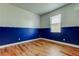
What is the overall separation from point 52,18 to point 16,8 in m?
A: 0.59

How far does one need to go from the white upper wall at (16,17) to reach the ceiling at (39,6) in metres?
0.06

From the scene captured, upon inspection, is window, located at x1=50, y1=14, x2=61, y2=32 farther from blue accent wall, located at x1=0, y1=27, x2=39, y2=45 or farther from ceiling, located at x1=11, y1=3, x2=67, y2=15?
blue accent wall, located at x1=0, y1=27, x2=39, y2=45

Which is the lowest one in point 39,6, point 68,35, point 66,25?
point 68,35

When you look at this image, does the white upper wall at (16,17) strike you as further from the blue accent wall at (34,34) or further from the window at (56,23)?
the window at (56,23)

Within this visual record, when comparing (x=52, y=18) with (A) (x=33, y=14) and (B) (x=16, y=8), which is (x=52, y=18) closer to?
(A) (x=33, y=14)

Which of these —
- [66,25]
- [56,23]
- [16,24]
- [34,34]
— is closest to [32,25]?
[34,34]

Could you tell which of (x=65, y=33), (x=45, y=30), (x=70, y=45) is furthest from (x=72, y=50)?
(x=45, y=30)

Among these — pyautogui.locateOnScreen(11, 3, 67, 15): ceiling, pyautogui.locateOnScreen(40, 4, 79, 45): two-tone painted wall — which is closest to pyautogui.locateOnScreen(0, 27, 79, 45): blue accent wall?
pyautogui.locateOnScreen(40, 4, 79, 45): two-tone painted wall

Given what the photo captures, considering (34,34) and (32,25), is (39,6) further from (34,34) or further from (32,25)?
(34,34)

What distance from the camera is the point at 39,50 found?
1468mm

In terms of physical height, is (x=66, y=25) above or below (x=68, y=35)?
above

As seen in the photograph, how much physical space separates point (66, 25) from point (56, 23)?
16 cm

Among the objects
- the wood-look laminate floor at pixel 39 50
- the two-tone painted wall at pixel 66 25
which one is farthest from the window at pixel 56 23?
the wood-look laminate floor at pixel 39 50

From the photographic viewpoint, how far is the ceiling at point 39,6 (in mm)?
1416
